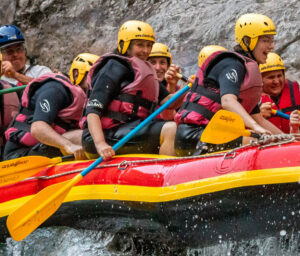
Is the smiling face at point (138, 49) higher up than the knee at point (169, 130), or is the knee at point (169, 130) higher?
the smiling face at point (138, 49)

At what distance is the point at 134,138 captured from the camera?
17.0 ft

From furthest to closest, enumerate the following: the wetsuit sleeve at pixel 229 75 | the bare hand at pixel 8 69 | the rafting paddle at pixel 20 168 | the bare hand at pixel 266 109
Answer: the bare hand at pixel 8 69 < the bare hand at pixel 266 109 < the rafting paddle at pixel 20 168 < the wetsuit sleeve at pixel 229 75

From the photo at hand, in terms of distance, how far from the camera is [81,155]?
5.45 meters

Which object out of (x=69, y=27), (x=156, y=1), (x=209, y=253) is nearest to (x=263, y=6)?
(x=156, y=1)

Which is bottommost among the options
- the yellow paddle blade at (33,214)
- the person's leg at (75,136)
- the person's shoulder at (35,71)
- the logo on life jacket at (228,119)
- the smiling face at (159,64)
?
the yellow paddle blade at (33,214)

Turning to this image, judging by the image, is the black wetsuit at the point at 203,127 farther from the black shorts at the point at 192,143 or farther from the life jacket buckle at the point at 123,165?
the life jacket buckle at the point at 123,165

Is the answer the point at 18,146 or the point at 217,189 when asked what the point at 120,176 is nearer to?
the point at 217,189

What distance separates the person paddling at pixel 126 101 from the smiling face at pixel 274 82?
1.34 m

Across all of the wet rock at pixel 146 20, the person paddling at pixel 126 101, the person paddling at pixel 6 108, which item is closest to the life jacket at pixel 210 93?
the person paddling at pixel 126 101

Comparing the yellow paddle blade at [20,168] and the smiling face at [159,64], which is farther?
the smiling face at [159,64]

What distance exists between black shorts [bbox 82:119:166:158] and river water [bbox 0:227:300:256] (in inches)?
26.9

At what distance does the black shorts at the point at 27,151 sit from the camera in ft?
19.0

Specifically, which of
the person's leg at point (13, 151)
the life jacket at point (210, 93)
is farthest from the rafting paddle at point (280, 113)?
the person's leg at point (13, 151)

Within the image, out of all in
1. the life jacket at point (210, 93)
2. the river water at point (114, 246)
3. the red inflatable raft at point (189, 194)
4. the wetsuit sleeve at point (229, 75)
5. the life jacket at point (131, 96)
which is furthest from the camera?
the life jacket at point (131, 96)
